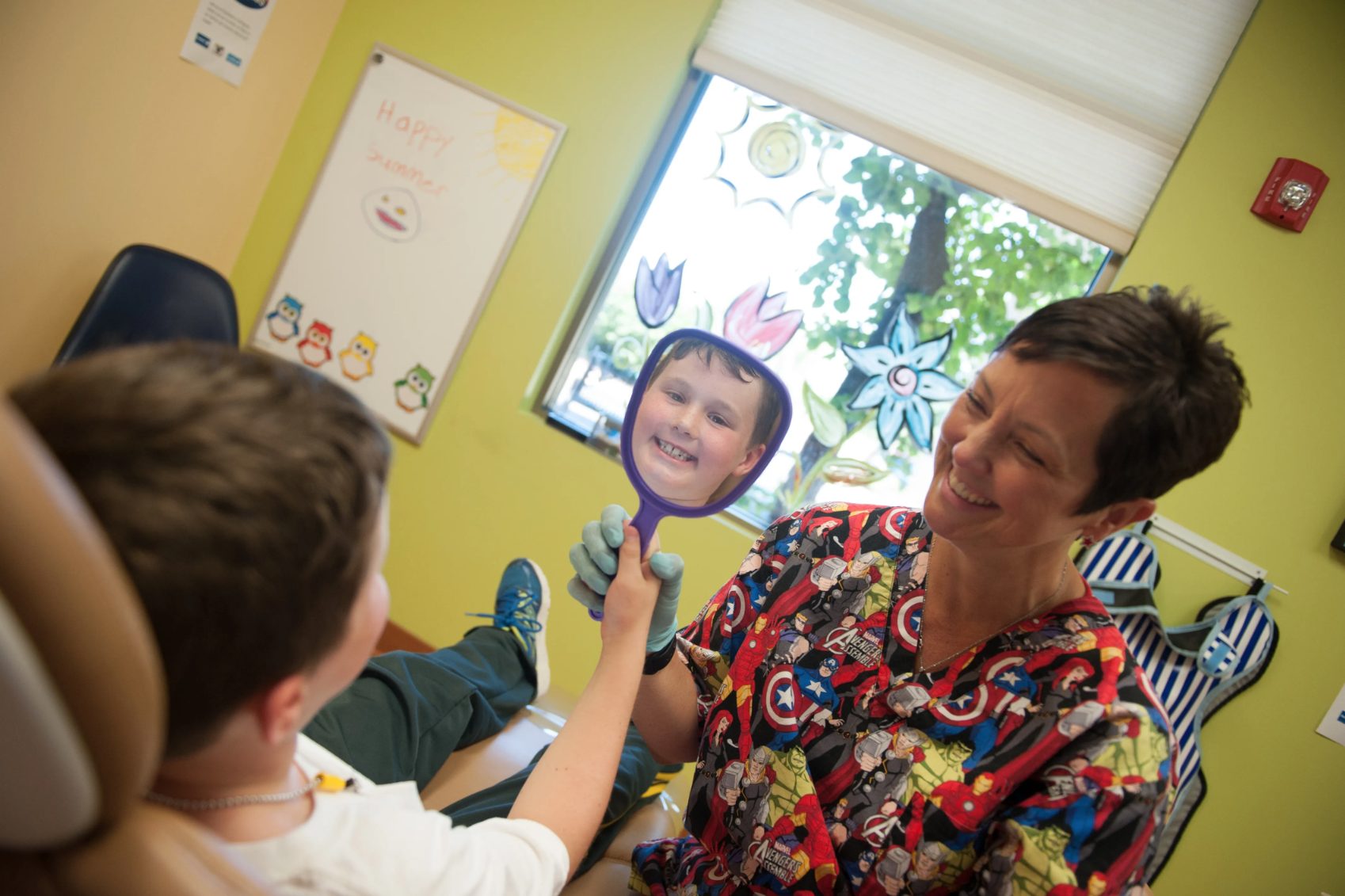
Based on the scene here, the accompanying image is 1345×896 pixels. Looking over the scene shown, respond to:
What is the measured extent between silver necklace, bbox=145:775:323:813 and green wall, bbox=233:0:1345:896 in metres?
2.13

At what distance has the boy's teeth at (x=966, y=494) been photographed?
1.13 meters

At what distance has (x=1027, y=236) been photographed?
9.34 ft

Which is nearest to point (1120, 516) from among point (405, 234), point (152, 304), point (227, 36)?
point (152, 304)

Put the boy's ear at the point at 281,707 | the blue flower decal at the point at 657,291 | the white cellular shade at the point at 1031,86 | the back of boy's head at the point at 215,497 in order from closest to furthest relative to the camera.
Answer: the back of boy's head at the point at 215,497, the boy's ear at the point at 281,707, the white cellular shade at the point at 1031,86, the blue flower decal at the point at 657,291

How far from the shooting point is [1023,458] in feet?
3.62

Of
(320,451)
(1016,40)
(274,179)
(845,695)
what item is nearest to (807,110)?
(1016,40)

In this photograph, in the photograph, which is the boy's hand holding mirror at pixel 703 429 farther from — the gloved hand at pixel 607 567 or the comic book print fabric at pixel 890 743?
the comic book print fabric at pixel 890 743

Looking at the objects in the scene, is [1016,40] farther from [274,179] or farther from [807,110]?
[274,179]

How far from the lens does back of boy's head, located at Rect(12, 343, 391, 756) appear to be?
0.53 meters

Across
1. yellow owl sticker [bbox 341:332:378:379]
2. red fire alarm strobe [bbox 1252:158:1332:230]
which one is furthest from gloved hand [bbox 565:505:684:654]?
red fire alarm strobe [bbox 1252:158:1332:230]

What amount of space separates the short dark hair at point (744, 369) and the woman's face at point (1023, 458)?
24 centimetres

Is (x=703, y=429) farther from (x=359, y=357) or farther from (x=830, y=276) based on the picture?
(x=359, y=357)

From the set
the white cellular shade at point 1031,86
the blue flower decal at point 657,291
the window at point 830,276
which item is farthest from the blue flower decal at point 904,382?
the blue flower decal at point 657,291

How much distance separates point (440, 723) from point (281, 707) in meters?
0.97
